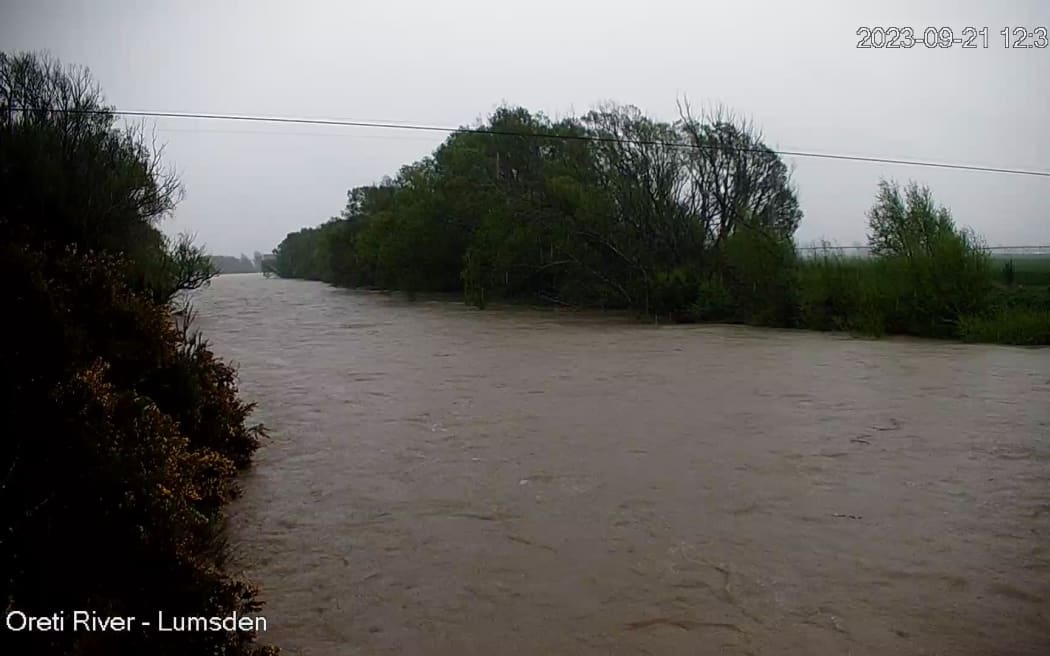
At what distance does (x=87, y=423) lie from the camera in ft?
11.7

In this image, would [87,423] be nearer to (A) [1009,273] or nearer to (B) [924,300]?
(A) [1009,273]

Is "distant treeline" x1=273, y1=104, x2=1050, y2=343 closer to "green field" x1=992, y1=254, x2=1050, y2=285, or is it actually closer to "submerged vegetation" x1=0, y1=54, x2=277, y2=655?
"green field" x1=992, y1=254, x2=1050, y2=285

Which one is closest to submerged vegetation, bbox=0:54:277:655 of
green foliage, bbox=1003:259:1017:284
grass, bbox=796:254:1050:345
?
grass, bbox=796:254:1050:345

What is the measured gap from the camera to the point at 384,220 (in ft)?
134

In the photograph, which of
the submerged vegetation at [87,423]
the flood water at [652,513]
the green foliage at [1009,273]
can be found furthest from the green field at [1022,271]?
the submerged vegetation at [87,423]

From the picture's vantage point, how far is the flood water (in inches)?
169

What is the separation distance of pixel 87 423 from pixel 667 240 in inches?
1000

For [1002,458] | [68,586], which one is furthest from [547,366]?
[68,586]

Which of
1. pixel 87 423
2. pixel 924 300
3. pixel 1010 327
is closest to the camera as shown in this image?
pixel 87 423

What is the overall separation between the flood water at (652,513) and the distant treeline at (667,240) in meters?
7.38

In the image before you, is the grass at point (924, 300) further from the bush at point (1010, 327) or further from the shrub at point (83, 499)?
the shrub at point (83, 499)

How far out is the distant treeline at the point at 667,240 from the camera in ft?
67.1

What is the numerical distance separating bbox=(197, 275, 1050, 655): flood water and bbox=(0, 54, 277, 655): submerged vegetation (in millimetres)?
799

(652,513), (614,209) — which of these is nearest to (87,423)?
(652,513)
